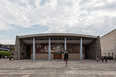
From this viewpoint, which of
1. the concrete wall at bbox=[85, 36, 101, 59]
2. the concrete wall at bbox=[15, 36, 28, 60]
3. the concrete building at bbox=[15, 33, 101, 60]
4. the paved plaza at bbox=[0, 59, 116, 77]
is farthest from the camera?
the concrete building at bbox=[15, 33, 101, 60]

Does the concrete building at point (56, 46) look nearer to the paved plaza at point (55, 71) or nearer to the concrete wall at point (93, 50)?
the concrete wall at point (93, 50)

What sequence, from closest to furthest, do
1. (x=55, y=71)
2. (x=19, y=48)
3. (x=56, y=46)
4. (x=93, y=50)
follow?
1. (x=55, y=71)
2. (x=19, y=48)
3. (x=93, y=50)
4. (x=56, y=46)

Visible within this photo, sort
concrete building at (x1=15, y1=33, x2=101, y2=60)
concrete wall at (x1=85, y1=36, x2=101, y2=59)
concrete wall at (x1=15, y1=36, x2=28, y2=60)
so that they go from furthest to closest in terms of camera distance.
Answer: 1. concrete building at (x1=15, y1=33, x2=101, y2=60)
2. concrete wall at (x1=15, y1=36, x2=28, y2=60)
3. concrete wall at (x1=85, y1=36, x2=101, y2=59)

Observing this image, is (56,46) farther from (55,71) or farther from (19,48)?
(55,71)

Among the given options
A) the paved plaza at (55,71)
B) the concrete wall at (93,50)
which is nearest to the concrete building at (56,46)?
the concrete wall at (93,50)

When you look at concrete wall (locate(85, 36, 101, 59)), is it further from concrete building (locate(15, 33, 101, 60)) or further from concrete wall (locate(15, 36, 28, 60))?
concrete wall (locate(15, 36, 28, 60))

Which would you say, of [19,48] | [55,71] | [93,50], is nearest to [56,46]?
[19,48]

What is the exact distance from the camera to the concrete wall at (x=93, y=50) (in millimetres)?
24969

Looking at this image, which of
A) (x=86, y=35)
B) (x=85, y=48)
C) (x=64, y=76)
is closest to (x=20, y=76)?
(x=64, y=76)

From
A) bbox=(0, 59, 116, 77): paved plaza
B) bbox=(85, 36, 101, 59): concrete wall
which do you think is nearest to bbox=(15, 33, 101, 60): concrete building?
bbox=(85, 36, 101, 59): concrete wall

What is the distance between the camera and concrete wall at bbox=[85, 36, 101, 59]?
25.0 m

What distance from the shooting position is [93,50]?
2709cm

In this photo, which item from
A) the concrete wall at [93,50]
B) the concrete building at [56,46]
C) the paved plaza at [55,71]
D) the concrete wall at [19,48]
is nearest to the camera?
the paved plaza at [55,71]

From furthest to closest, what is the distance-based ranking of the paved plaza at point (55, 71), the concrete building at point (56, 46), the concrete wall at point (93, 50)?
the concrete building at point (56, 46), the concrete wall at point (93, 50), the paved plaza at point (55, 71)
